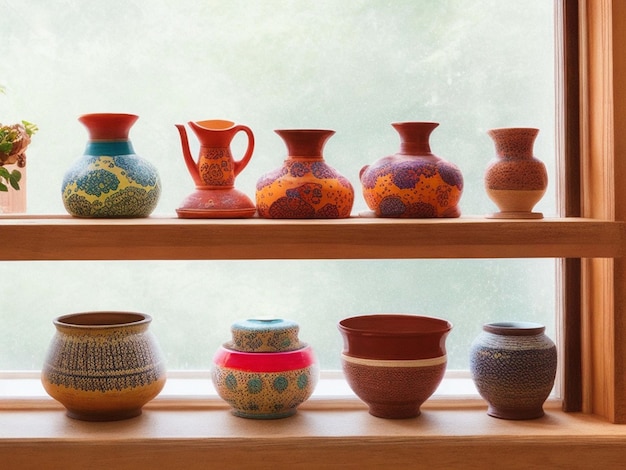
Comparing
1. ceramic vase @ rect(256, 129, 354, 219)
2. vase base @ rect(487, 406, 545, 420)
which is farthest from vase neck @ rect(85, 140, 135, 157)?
vase base @ rect(487, 406, 545, 420)

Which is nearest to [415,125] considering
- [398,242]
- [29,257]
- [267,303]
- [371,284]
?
[398,242]

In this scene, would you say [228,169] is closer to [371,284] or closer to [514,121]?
[371,284]

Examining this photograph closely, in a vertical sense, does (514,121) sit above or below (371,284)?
above

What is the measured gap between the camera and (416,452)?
1163 millimetres

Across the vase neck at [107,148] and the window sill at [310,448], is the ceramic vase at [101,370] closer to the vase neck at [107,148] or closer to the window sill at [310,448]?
the window sill at [310,448]

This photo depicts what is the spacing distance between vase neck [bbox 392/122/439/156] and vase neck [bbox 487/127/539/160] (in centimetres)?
11

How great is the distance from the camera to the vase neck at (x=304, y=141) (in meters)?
1.26

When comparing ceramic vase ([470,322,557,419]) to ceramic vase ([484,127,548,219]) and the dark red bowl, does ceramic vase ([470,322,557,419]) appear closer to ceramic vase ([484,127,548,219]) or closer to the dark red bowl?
the dark red bowl

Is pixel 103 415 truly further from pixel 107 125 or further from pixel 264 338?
pixel 107 125

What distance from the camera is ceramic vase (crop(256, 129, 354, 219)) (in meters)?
1.23

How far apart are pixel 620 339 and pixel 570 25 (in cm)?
52

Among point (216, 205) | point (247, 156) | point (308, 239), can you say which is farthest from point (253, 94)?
point (308, 239)

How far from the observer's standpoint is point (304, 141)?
1.27m

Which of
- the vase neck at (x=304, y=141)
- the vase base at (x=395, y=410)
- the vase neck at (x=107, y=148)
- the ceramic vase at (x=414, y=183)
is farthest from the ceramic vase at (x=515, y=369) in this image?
the vase neck at (x=107, y=148)
